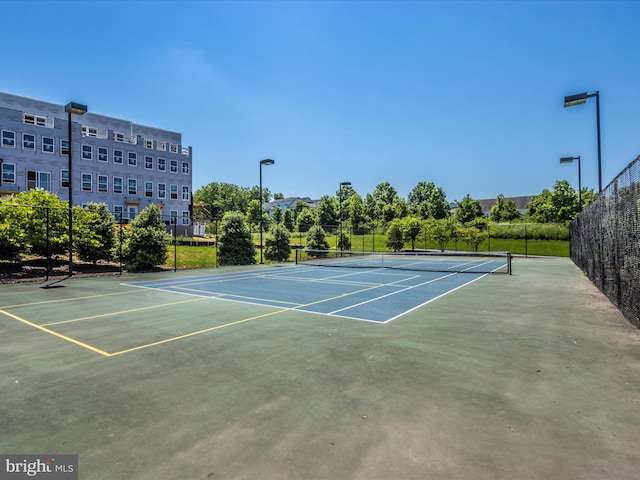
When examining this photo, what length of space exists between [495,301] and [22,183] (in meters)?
41.7

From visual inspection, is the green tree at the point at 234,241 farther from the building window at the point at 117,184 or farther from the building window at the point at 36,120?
the building window at the point at 36,120

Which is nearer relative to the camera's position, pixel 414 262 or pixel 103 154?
pixel 414 262

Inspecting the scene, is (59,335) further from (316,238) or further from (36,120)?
(36,120)

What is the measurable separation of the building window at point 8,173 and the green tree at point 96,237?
2026 centimetres

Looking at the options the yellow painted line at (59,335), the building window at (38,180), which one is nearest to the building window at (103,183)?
the building window at (38,180)

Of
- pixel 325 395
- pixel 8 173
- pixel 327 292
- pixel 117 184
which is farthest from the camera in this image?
pixel 117 184

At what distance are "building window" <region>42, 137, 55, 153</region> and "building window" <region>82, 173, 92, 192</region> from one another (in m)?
3.56

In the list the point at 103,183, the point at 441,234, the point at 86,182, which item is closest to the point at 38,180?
the point at 86,182

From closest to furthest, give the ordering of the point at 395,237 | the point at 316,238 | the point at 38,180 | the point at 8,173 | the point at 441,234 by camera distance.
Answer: the point at 316,238
the point at 8,173
the point at 38,180
the point at 395,237
the point at 441,234

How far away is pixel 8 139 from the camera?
32.9 m

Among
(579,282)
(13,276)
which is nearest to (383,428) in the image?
(579,282)

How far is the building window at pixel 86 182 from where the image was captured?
123 ft

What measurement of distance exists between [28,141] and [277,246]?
29.1 metres

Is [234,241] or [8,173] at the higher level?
[8,173]
